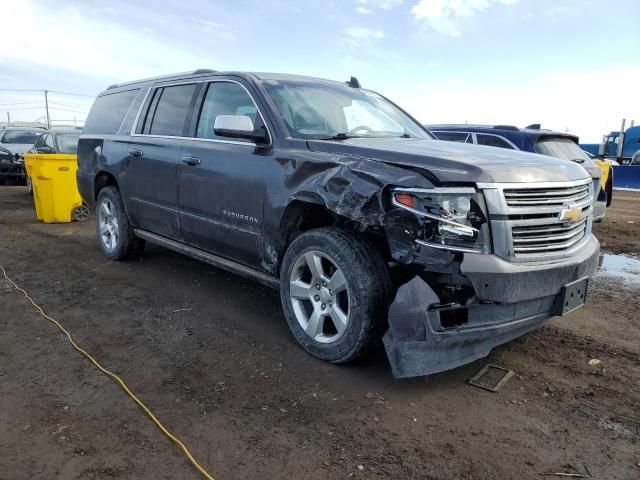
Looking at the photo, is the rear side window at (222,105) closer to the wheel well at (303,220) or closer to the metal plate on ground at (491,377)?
the wheel well at (303,220)

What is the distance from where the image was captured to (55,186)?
8867 mm

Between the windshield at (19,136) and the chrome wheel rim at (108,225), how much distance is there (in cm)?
1218

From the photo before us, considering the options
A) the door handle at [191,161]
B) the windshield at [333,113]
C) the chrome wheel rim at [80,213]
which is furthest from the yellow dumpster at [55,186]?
the windshield at [333,113]

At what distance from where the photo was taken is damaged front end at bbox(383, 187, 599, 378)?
9.04 ft

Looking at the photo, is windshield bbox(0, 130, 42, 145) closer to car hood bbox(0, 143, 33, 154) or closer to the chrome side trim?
car hood bbox(0, 143, 33, 154)

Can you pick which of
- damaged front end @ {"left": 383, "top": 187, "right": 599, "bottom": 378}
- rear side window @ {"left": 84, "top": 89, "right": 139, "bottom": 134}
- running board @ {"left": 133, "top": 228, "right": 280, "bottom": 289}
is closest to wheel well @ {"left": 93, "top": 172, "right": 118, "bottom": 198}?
rear side window @ {"left": 84, "top": 89, "right": 139, "bottom": 134}

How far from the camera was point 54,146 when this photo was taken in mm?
11438

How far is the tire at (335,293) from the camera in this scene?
3.07 m

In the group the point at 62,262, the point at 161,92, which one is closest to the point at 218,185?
the point at 161,92

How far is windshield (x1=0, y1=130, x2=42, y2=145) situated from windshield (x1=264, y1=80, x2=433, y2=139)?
1496 centimetres

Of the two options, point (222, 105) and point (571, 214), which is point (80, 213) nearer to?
point (222, 105)

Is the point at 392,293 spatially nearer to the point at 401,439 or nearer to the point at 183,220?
the point at 401,439

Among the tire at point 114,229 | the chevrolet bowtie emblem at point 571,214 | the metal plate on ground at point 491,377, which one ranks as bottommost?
the metal plate on ground at point 491,377

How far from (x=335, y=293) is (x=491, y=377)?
116 cm
